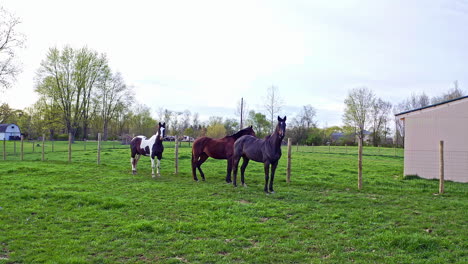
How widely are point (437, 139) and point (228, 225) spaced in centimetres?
1110

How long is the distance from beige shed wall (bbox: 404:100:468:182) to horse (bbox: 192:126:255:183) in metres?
7.02

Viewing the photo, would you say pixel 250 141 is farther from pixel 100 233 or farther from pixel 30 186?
pixel 30 186

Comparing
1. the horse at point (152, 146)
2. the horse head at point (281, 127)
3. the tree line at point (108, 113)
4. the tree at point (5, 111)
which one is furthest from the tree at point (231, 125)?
the horse head at point (281, 127)

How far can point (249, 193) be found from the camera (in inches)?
356

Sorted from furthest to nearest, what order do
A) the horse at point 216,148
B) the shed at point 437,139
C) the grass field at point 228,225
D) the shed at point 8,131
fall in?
the shed at point 8,131, the shed at point 437,139, the horse at point 216,148, the grass field at point 228,225

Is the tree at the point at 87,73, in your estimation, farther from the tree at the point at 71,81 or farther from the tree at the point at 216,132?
the tree at the point at 216,132

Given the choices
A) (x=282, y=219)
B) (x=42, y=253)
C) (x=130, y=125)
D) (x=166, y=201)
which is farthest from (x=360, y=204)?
(x=130, y=125)

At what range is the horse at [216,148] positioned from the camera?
11281 millimetres

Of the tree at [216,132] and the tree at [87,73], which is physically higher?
the tree at [87,73]

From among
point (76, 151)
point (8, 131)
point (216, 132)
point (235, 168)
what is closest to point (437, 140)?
point (235, 168)

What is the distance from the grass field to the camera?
4.48 meters

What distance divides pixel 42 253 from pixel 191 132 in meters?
44.2

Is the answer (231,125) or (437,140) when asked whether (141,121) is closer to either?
(231,125)

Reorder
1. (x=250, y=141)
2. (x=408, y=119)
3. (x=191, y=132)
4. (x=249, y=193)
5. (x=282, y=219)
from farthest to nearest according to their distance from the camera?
1. (x=191, y=132)
2. (x=408, y=119)
3. (x=250, y=141)
4. (x=249, y=193)
5. (x=282, y=219)
